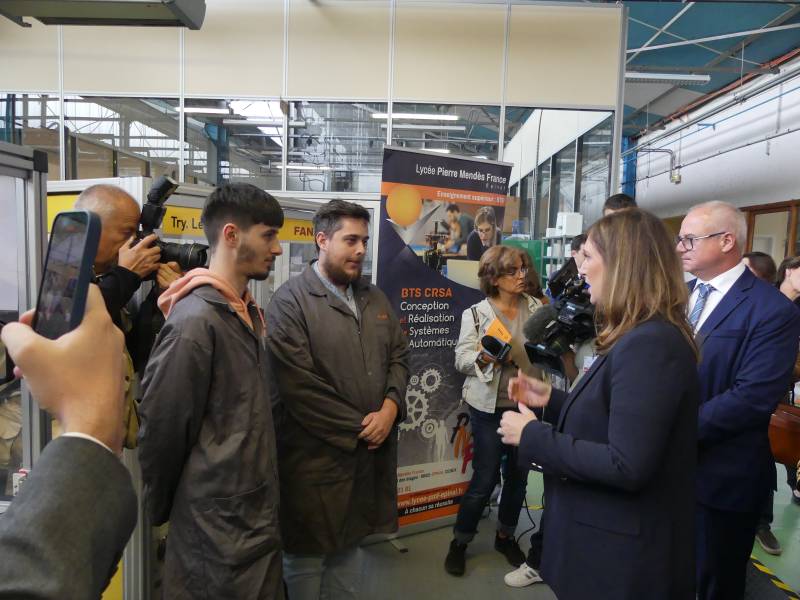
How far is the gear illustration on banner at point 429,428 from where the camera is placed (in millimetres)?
3180

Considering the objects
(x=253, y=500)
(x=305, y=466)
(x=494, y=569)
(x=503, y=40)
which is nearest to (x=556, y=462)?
(x=253, y=500)

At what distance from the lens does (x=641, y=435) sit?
1178 mm

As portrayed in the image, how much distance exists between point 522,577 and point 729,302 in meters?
1.82

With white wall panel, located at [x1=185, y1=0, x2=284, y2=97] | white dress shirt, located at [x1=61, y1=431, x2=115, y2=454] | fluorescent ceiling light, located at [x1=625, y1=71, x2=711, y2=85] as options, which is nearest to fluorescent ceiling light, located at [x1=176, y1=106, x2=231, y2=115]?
white wall panel, located at [x1=185, y1=0, x2=284, y2=97]

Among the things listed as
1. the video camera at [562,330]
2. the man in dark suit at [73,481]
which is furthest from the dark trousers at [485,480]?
the man in dark suit at [73,481]

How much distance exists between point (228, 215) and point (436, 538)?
8.29 feet

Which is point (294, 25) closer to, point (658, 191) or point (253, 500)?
point (253, 500)

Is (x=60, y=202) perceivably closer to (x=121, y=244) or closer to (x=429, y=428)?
(x=121, y=244)

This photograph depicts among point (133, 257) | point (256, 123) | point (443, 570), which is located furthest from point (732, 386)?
point (256, 123)

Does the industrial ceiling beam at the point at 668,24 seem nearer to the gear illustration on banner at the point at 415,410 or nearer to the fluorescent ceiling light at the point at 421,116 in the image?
the fluorescent ceiling light at the point at 421,116

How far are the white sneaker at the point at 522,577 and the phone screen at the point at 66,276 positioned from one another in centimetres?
284

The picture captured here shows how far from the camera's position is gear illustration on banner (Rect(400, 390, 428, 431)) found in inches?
123

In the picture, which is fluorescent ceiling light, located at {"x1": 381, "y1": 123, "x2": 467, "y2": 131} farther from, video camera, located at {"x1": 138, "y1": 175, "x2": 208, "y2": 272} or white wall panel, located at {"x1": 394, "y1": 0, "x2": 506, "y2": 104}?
video camera, located at {"x1": 138, "y1": 175, "x2": 208, "y2": 272}

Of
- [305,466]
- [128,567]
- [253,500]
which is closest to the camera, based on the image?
[253,500]
